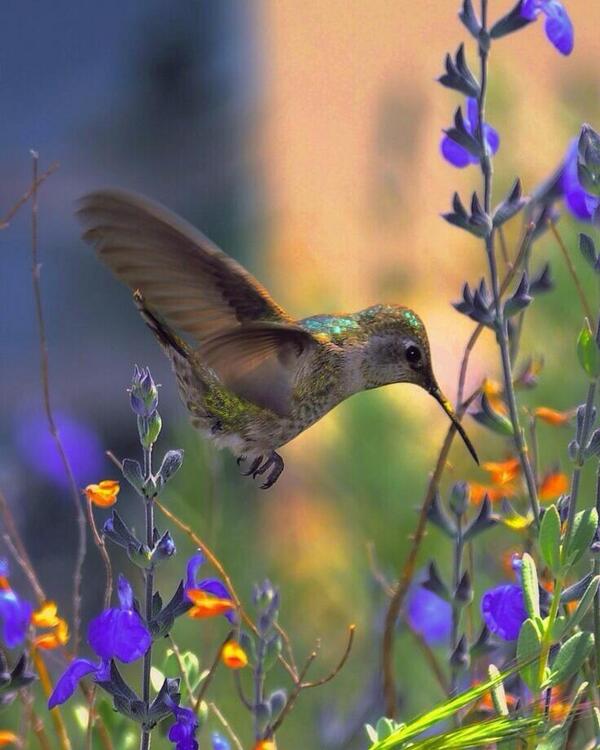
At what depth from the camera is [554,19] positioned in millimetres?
1090

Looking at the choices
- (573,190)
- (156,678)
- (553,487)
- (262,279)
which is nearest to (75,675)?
(156,678)

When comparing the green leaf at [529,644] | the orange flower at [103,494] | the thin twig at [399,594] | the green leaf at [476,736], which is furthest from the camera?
the thin twig at [399,594]

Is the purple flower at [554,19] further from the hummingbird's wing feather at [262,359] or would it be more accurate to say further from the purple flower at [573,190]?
the hummingbird's wing feather at [262,359]

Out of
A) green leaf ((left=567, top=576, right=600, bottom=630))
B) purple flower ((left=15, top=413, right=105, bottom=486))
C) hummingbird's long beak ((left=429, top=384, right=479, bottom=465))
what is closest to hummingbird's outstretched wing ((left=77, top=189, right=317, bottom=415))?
hummingbird's long beak ((left=429, top=384, right=479, bottom=465))

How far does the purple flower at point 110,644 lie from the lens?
846 mm

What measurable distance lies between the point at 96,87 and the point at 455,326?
4.33 ft

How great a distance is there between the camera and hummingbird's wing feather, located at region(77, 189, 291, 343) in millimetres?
921

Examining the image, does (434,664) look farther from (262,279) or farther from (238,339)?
(262,279)

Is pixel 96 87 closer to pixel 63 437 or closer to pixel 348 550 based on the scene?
pixel 63 437

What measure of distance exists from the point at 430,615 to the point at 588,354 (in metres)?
0.68

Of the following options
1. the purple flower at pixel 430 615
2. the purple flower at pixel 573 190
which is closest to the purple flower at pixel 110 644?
the purple flower at pixel 573 190

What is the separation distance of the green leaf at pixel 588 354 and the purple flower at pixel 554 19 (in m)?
0.29

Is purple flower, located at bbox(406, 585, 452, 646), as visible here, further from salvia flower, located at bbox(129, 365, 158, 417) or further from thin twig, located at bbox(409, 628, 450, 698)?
salvia flower, located at bbox(129, 365, 158, 417)

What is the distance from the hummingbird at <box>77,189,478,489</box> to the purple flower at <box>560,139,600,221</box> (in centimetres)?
Answer: 17
